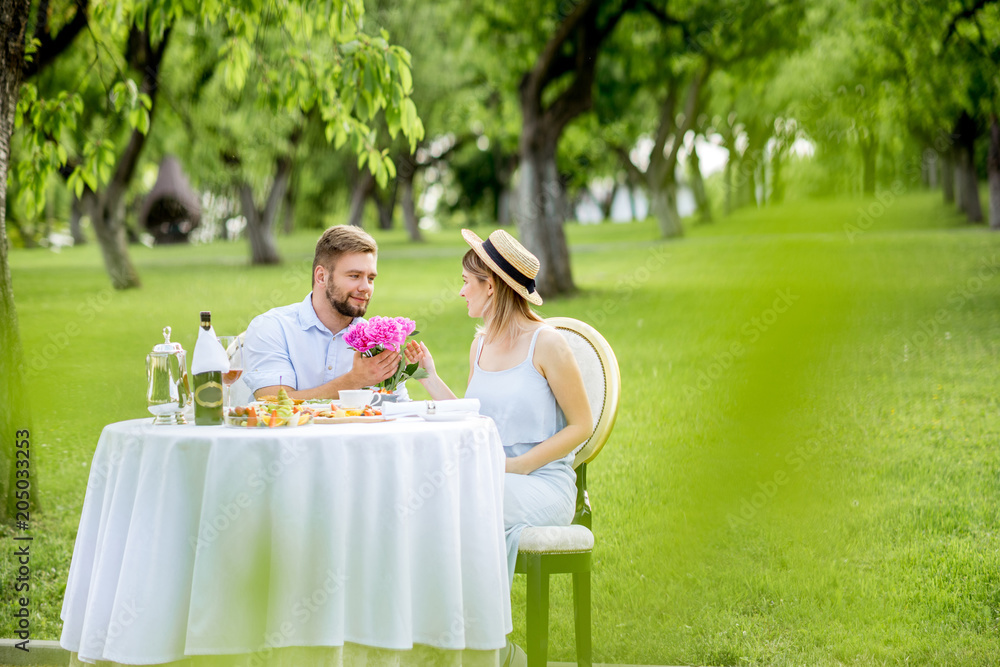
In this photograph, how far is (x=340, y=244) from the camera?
12.5 ft

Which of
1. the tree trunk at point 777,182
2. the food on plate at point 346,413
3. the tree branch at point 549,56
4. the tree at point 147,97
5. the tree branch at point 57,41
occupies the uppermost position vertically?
the tree branch at point 549,56

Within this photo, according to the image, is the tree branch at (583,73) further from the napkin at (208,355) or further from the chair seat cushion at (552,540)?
the napkin at (208,355)

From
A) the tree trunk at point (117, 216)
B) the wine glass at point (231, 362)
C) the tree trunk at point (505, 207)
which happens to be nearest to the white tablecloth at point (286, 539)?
the wine glass at point (231, 362)

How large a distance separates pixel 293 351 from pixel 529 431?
1093 millimetres

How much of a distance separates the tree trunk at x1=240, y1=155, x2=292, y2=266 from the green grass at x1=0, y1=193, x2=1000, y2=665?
183cm

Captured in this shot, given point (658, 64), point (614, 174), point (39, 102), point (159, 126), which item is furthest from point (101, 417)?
A: point (614, 174)

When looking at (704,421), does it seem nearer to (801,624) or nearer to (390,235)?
(801,624)

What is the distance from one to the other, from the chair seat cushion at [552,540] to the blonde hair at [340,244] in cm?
137

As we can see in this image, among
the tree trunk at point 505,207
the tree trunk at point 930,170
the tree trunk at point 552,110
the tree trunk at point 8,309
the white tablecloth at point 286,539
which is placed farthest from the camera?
the tree trunk at point 505,207

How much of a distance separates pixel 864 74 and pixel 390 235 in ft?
104

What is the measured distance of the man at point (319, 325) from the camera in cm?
377

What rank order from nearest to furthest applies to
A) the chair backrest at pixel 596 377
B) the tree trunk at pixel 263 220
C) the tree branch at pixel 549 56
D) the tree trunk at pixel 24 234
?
1. the chair backrest at pixel 596 377
2. the tree branch at pixel 549 56
3. the tree trunk at pixel 263 220
4. the tree trunk at pixel 24 234

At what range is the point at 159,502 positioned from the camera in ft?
8.52

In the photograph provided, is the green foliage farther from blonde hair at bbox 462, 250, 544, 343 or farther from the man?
blonde hair at bbox 462, 250, 544, 343
